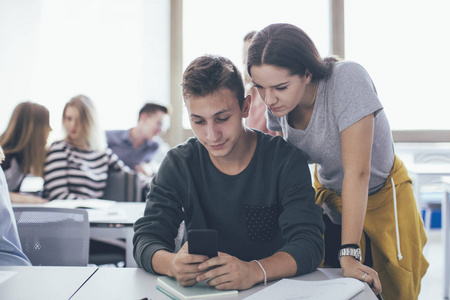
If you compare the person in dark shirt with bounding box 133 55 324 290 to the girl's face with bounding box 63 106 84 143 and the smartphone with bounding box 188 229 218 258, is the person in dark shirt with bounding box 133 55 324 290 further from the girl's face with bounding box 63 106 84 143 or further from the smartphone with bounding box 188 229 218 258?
the girl's face with bounding box 63 106 84 143

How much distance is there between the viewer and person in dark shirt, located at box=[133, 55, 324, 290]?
127 centimetres

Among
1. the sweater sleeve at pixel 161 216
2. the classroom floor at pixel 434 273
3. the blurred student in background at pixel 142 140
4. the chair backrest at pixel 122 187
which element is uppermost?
the sweater sleeve at pixel 161 216

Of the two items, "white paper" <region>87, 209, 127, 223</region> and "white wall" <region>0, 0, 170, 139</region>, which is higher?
"white wall" <region>0, 0, 170, 139</region>

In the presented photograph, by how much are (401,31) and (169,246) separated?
4.30m

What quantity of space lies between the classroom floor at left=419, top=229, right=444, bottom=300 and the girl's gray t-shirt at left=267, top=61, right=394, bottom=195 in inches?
70.5

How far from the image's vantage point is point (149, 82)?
4945 mm

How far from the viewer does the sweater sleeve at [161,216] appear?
3.94ft

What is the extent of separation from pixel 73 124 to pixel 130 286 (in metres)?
2.39

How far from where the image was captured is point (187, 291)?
102 cm

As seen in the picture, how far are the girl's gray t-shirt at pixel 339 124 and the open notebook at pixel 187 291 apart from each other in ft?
1.97

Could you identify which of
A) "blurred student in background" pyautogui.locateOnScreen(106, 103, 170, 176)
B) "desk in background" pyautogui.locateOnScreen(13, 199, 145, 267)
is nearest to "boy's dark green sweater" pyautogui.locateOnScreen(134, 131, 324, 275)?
"desk in background" pyautogui.locateOnScreen(13, 199, 145, 267)

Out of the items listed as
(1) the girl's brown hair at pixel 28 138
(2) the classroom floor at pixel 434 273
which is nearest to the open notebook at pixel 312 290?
(2) the classroom floor at pixel 434 273

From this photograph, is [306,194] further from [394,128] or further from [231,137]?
[394,128]

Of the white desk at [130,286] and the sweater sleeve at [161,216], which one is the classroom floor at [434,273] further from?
the sweater sleeve at [161,216]
